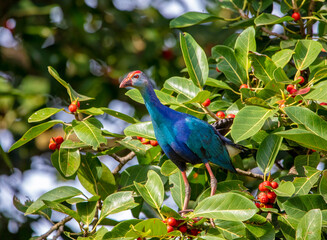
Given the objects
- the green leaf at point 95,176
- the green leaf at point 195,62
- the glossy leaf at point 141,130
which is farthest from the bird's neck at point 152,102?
the green leaf at point 95,176

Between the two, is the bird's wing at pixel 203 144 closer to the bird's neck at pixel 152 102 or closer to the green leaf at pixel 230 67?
the bird's neck at pixel 152 102

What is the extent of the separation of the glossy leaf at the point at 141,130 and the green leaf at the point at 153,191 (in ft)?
1.28

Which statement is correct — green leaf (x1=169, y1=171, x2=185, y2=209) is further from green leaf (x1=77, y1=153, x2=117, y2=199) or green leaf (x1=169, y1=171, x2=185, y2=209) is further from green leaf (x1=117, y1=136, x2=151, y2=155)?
green leaf (x1=77, y1=153, x2=117, y2=199)

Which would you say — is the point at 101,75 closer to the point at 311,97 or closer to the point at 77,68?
the point at 77,68

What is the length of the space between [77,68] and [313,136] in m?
3.42

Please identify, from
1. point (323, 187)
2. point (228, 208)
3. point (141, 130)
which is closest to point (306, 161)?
point (323, 187)

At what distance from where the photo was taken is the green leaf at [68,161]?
2.76 metres

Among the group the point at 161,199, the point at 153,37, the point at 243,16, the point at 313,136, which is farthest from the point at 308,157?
the point at 153,37

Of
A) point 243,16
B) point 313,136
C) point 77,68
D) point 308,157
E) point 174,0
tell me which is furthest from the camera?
point 174,0

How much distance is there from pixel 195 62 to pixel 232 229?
104 cm

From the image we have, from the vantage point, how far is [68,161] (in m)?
2.79

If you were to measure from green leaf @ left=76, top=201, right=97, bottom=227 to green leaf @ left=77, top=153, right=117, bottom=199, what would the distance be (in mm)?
258

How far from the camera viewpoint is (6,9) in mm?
5309

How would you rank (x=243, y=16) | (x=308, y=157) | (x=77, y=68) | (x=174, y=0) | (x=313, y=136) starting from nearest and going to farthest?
(x=313, y=136), (x=308, y=157), (x=243, y=16), (x=77, y=68), (x=174, y=0)
